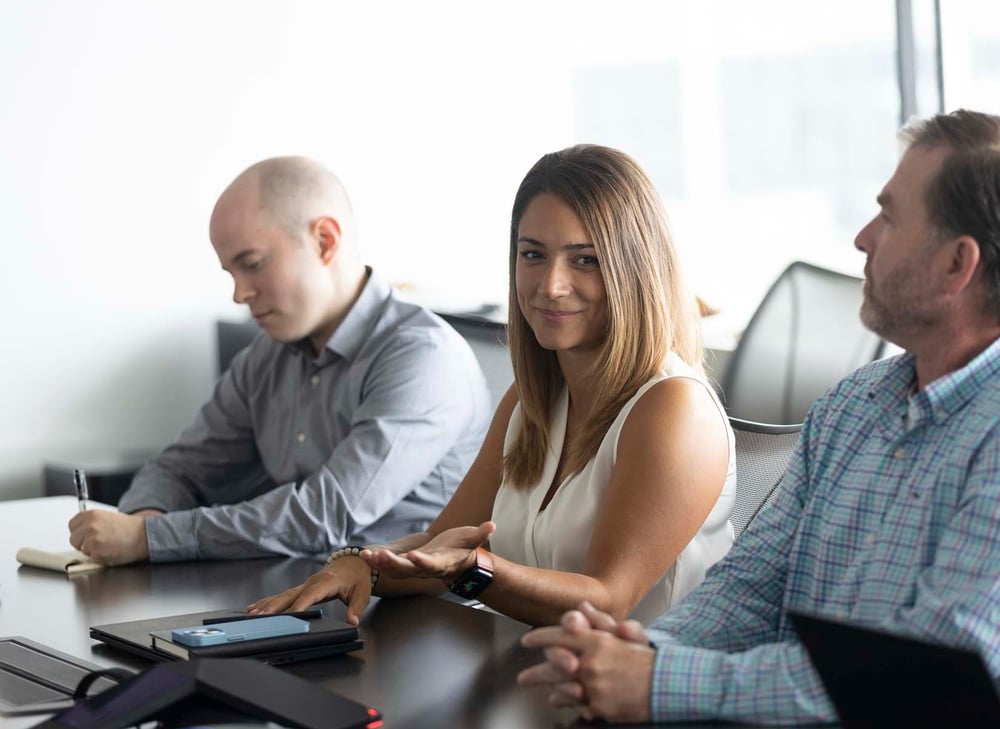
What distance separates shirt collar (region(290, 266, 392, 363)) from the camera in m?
2.75

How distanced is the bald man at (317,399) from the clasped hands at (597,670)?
1.06 m

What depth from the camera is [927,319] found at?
1411 millimetres

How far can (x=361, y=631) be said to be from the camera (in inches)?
68.6

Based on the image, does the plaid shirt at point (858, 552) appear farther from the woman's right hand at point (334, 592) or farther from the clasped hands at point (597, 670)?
the woman's right hand at point (334, 592)

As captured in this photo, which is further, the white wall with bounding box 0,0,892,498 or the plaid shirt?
the white wall with bounding box 0,0,892,498

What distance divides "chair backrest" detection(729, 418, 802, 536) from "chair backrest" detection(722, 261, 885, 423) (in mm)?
1025

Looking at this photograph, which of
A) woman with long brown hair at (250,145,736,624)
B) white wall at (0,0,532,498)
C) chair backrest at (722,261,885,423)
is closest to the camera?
woman with long brown hair at (250,145,736,624)

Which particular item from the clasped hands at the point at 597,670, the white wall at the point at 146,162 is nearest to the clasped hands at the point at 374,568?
the clasped hands at the point at 597,670

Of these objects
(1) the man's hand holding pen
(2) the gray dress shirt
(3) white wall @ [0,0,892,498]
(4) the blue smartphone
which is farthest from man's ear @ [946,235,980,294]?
(3) white wall @ [0,0,892,498]

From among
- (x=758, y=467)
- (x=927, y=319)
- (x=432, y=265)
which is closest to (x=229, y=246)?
(x=758, y=467)

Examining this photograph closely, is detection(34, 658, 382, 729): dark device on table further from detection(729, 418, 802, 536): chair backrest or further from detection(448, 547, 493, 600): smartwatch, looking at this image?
detection(729, 418, 802, 536): chair backrest

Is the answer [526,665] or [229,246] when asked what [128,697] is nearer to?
[526,665]

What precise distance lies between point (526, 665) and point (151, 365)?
3485mm

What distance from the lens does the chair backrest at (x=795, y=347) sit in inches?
120
